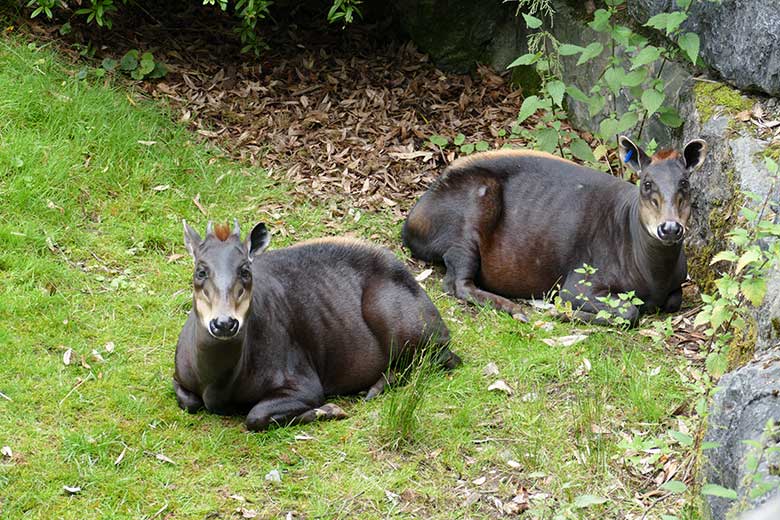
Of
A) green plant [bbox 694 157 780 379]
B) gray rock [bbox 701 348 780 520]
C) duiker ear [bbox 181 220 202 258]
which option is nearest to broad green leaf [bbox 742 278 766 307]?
green plant [bbox 694 157 780 379]

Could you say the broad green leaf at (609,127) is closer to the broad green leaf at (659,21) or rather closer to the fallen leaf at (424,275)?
the broad green leaf at (659,21)

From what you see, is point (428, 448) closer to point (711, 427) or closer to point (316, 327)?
point (316, 327)

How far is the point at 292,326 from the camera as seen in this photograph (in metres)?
7.26

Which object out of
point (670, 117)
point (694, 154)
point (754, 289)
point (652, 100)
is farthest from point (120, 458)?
point (670, 117)

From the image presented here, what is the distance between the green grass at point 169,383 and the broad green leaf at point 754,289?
120cm

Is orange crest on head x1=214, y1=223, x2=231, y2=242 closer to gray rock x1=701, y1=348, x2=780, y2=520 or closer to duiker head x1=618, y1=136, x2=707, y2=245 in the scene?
gray rock x1=701, y1=348, x2=780, y2=520

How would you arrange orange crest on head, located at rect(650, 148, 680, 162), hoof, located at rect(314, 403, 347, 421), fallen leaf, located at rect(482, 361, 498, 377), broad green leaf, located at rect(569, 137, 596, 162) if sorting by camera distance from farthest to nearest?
broad green leaf, located at rect(569, 137, 596, 162), orange crest on head, located at rect(650, 148, 680, 162), fallen leaf, located at rect(482, 361, 498, 377), hoof, located at rect(314, 403, 347, 421)

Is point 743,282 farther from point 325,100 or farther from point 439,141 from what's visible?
point 325,100

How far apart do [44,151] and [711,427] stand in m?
6.31

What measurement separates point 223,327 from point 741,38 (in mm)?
4707

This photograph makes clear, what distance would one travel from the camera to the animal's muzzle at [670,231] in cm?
783

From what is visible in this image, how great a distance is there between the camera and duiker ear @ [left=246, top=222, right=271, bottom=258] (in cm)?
674

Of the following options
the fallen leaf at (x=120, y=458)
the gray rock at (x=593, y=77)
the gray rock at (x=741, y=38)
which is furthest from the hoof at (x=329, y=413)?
the gray rock at (x=741, y=38)

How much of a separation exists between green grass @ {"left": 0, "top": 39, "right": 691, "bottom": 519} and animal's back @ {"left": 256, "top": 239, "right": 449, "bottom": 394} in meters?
0.29
